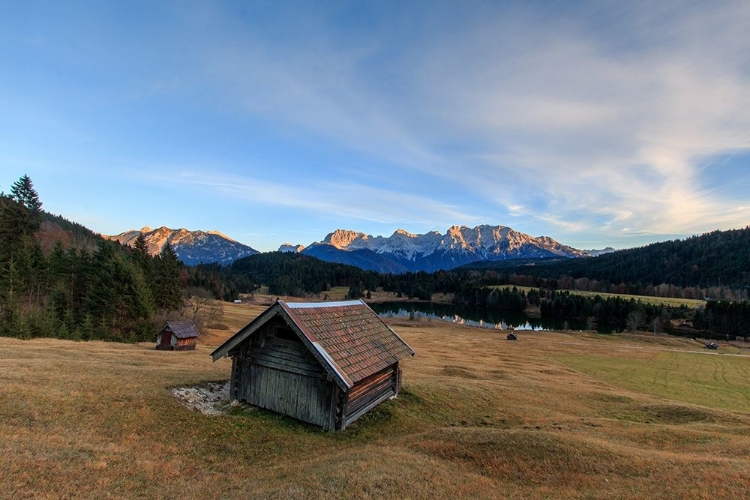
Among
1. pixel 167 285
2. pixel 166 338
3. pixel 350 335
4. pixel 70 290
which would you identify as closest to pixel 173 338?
pixel 166 338

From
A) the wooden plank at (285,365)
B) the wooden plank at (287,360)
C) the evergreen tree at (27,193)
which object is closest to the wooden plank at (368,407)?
the wooden plank at (285,365)

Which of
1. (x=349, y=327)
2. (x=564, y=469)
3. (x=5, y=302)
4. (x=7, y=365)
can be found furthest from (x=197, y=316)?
(x=564, y=469)

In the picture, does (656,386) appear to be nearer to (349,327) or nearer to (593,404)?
(593,404)

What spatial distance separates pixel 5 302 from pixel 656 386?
90.7 meters

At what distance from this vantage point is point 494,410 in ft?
84.8

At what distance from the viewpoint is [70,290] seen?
6650 cm

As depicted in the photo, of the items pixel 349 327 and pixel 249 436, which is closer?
pixel 249 436

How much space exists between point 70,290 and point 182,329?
30430 millimetres

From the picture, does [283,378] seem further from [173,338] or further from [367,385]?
[173,338]

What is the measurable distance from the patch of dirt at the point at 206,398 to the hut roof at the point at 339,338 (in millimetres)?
2389

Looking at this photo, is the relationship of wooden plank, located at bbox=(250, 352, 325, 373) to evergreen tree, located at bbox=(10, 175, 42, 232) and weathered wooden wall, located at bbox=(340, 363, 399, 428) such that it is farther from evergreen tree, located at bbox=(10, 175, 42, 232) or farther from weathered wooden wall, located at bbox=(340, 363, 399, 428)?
evergreen tree, located at bbox=(10, 175, 42, 232)

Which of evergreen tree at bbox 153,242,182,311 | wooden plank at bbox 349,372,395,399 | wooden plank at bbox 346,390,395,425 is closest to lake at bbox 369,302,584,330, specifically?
evergreen tree at bbox 153,242,182,311

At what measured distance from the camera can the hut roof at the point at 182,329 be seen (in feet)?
174

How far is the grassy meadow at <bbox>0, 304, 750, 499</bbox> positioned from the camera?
38.5 feet
